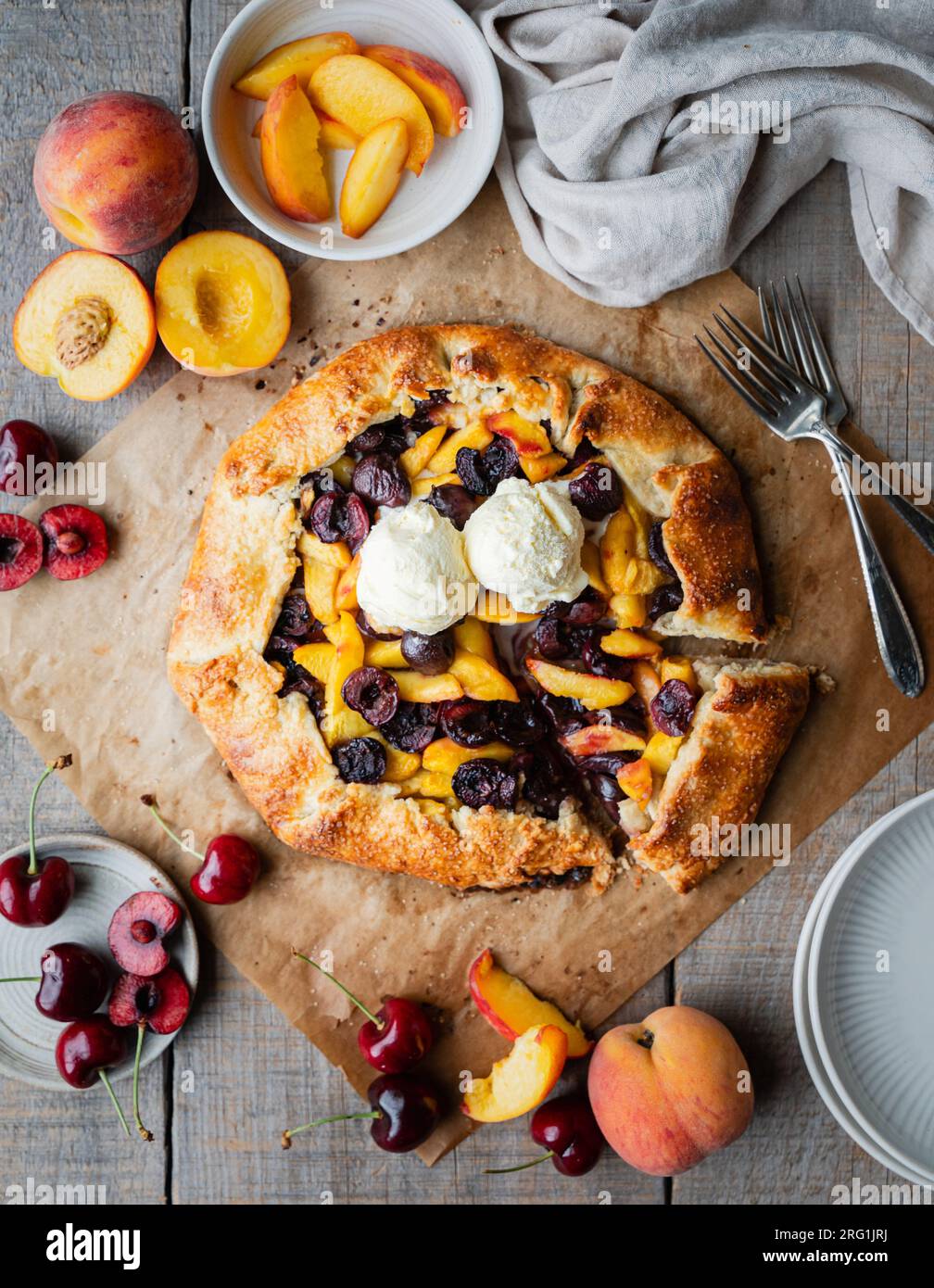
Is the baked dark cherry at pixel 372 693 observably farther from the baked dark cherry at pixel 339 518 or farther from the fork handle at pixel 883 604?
the fork handle at pixel 883 604

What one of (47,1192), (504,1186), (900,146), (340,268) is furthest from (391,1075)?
(900,146)

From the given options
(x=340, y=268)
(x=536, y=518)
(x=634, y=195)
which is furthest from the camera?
(x=340, y=268)

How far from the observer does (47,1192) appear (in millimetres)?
3197

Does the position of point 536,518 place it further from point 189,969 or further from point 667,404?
point 189,969

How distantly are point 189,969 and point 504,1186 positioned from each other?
4.12ft

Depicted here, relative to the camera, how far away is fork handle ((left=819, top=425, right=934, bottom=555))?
117 inches

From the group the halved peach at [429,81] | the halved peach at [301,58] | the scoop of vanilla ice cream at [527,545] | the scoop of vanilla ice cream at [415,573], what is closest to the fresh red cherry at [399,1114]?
the scoop of vanilla ice cream at [415,573]

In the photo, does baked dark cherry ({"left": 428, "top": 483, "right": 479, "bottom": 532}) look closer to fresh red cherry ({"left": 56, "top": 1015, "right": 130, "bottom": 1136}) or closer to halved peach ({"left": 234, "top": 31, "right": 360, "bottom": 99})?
halved peach ({"left": 234, "top": 31, "right": 360, "bottom": 99})

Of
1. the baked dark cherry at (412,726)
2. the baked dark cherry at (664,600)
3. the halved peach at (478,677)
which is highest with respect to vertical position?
the baked dark cherry at (664,600)

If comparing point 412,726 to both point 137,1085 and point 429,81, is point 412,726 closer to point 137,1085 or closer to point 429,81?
point 137,1085

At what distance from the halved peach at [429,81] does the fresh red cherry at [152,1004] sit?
2830 millimetres

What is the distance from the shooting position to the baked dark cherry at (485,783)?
2910 millimetres

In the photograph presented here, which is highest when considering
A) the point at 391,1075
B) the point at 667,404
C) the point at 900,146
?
the point at 900,146

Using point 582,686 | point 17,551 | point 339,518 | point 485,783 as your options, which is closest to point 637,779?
point 582,686
